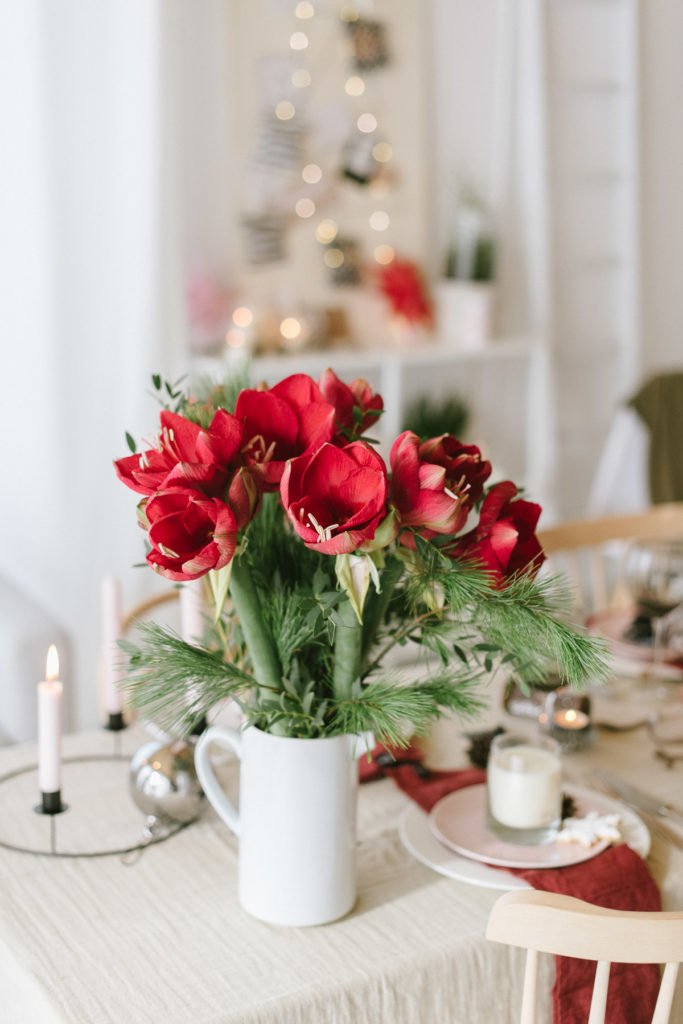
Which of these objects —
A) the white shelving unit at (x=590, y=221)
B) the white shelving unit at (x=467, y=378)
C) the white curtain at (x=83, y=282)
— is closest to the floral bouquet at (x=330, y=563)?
the white curtain at (x=83, y=282)

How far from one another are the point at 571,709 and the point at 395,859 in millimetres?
382

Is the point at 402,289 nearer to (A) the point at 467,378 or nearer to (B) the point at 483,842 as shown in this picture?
(A) the point at 467,378

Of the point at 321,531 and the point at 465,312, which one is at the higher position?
the point at 465,312

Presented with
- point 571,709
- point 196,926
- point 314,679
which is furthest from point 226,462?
point 571,709

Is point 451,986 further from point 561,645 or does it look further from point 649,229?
point 649,229

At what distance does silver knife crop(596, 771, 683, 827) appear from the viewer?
1.34 m

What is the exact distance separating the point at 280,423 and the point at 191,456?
0.30ft

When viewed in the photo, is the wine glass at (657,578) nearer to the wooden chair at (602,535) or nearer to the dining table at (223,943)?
the wooden chair at (602,535)

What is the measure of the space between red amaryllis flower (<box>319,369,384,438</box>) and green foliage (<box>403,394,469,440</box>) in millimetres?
2672

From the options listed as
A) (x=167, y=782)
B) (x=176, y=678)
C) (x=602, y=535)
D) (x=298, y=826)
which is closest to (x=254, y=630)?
(x=176, y=678)

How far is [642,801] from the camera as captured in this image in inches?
53.7

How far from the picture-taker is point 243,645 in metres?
1.20

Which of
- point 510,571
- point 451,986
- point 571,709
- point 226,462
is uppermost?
point 226,462

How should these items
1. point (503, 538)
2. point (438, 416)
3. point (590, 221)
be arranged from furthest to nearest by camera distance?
point (590, 221), point (438, 416), point (503, 538)
